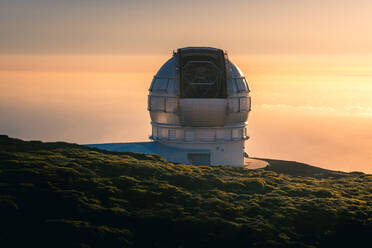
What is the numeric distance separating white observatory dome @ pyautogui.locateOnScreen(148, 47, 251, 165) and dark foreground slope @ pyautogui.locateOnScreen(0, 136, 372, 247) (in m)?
9.43

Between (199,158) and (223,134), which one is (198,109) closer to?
(223,134)

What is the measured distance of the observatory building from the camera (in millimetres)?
41375

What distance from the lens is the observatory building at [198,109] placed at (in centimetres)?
4138

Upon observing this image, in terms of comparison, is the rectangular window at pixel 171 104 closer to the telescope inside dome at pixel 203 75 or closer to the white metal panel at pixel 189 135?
the telescope inside dome at pixel 203 75

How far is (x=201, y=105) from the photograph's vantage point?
4081 centimetres

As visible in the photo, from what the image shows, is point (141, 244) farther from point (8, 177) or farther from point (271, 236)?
point (8, 177)

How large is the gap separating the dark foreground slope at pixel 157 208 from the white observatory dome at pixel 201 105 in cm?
943

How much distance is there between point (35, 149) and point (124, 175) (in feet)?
30.2

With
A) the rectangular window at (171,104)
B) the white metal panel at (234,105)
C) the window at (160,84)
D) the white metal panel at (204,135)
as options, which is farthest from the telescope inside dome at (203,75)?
the white metal panel at (204,135)

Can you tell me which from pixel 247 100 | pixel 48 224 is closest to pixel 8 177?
pixel 48 224

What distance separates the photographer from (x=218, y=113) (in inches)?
1633

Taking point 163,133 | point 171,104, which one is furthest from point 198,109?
point 163,133

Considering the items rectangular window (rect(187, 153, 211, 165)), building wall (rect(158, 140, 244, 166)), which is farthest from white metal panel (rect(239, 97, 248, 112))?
rectangular window (rect(187, 153, 211, 165))

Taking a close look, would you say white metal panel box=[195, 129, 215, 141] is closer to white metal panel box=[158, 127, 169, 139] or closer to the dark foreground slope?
white metal panel box=[158, 127, 169, 139]
